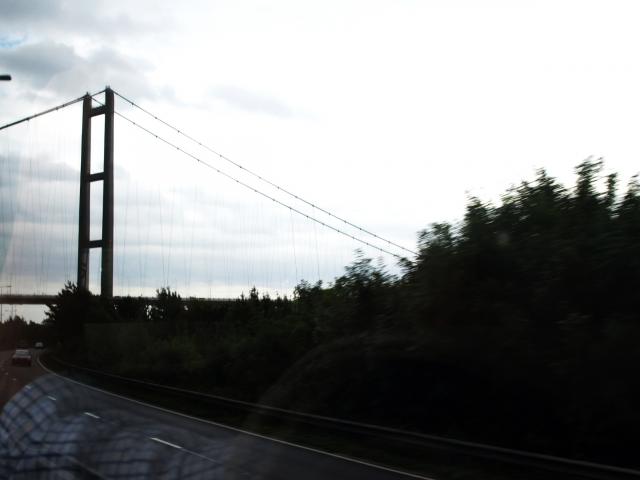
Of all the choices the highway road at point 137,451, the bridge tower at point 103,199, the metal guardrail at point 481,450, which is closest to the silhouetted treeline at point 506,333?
the metal guardrail at point 481,450

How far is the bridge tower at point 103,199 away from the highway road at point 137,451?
114ft

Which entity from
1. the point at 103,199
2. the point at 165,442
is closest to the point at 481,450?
the point at 165,442

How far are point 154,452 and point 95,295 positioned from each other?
49.7 meters

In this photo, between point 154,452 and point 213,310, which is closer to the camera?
point 154,452

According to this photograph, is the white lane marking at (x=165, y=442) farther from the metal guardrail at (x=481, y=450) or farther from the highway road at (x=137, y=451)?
the metal guardrail at (x=481, y=450)

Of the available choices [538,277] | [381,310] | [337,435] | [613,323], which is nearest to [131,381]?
[381,310]

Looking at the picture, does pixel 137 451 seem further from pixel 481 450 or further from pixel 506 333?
pixel 506 333

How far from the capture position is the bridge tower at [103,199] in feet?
163

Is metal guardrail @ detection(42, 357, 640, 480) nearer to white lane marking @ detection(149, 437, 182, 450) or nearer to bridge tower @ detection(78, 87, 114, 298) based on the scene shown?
white lane marking @ detection(149, 437, 182, 450)

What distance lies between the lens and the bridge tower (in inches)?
1957

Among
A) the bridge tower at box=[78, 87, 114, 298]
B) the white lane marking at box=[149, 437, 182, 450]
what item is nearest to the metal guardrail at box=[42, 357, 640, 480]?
the white lane marking at box=[149, 437, 182, 450]

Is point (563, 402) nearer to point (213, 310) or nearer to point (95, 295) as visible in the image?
point (213, 310)

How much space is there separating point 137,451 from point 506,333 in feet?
25.3

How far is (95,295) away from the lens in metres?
57.8
